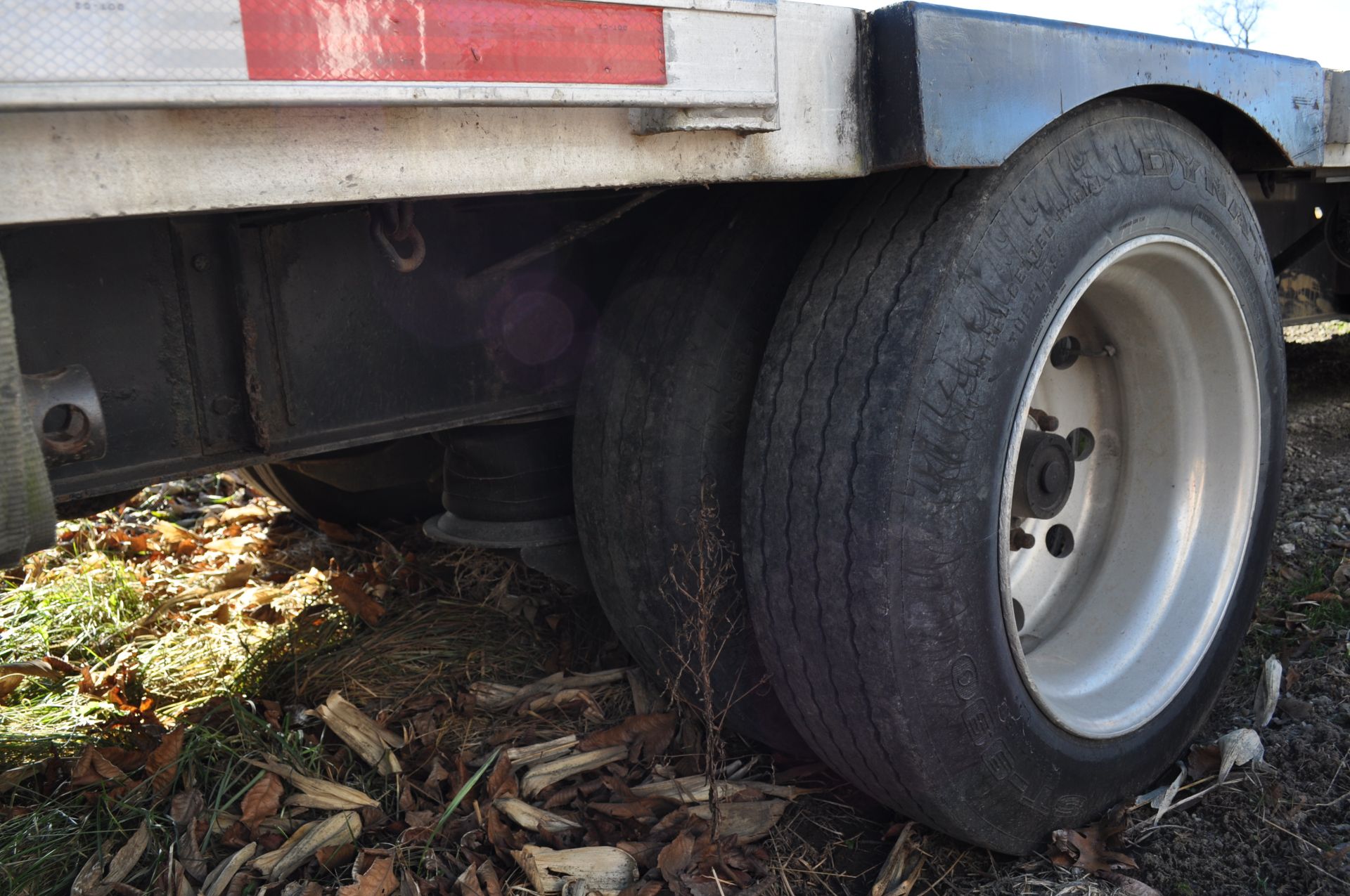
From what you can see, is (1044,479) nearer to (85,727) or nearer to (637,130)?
(637,130)

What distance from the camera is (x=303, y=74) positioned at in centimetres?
108

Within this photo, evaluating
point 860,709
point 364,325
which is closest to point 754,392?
point 860,709

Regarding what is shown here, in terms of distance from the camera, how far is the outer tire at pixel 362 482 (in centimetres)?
287

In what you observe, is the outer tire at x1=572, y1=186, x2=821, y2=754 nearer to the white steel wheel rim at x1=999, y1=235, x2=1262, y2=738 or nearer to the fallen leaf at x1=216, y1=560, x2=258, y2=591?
the white steel wheel rim at x1=999, y1=235, x2=1262, y2=738

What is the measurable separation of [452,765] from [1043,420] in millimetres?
1503

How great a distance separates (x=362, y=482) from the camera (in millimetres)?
2912

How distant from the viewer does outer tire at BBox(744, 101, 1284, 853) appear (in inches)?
66.7

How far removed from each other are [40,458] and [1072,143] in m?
1.61

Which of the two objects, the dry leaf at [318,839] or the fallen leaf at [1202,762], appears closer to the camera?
the dry leaf at [318,839]

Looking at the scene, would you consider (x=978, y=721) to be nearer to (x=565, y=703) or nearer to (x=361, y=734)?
(x=565, y=703)

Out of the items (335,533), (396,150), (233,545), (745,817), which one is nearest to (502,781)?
(745,817)

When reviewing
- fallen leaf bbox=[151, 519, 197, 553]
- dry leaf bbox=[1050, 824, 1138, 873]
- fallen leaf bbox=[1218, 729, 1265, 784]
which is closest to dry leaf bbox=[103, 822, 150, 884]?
dry leaf bbox=[1050, 824, 1138, 873]

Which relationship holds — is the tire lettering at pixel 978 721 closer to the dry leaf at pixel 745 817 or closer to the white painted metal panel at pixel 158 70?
the dry leaf at pixel 745 817

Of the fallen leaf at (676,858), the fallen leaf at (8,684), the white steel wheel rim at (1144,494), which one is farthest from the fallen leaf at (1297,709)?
the fallen leaf at (8,684)
